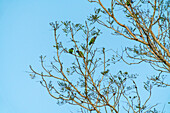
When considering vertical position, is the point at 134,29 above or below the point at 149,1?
below

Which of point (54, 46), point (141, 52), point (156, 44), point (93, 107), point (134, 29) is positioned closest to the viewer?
point (93, 107)

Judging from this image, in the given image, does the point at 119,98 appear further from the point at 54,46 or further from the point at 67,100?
the point at 54,46

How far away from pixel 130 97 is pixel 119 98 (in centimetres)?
34

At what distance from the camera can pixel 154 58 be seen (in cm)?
384

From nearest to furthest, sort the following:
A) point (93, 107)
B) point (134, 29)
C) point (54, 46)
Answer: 1. point (93, 107)
2. point (54, 46)
3. point (134, 29)

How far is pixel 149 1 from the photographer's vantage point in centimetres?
390

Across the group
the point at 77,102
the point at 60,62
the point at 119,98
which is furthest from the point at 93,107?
the point at 60,62

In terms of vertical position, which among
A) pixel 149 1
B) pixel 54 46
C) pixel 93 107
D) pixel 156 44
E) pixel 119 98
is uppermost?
pixel 149 1

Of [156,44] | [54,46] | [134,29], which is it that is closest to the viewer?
[54,46]

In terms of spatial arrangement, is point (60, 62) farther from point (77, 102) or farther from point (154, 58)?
point (154, 58)

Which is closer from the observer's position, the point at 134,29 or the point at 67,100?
the point at 67,100

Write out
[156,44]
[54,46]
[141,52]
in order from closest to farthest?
[54,46]
[156,44]
[141,52]

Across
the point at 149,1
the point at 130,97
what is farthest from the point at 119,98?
the point at 149,1

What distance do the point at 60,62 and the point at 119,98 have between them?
1.02m
